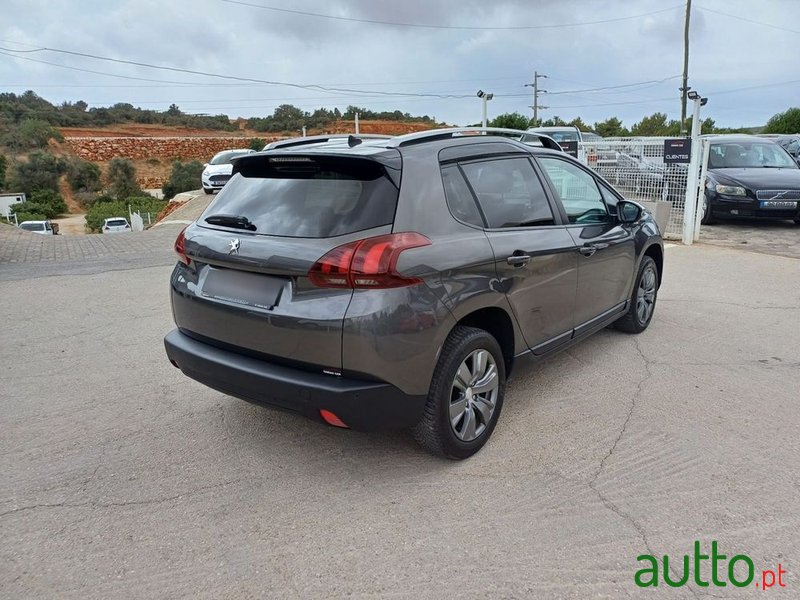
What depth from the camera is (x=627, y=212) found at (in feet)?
15.8

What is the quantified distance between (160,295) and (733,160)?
450 inches

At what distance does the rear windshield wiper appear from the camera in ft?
10.6

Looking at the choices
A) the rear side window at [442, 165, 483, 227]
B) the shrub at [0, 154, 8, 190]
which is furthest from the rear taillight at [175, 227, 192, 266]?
the shrub at [0, 154, 8, 190]

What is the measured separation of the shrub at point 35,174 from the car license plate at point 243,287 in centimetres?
5544

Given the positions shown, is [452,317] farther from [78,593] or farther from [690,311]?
[690,311]

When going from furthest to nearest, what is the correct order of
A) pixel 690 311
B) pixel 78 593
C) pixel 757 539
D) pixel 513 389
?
1. pixel 690 311
2. pixel 513 389
3. pixel 757 539
4. pixel 78 593

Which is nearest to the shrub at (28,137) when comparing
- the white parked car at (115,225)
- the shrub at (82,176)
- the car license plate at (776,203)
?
the shrub at (82,176)

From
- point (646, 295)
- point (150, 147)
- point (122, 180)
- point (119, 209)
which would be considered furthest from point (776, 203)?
point (150, 147)

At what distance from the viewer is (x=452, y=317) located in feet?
9.91

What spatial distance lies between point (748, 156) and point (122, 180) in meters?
51.2

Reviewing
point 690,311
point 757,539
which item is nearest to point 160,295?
point 690,311

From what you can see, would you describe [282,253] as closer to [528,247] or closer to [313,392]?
[313,392]

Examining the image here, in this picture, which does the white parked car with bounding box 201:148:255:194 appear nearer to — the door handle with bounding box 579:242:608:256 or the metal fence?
the metal fence

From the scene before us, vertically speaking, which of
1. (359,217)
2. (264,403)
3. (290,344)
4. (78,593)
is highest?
(359,217)
